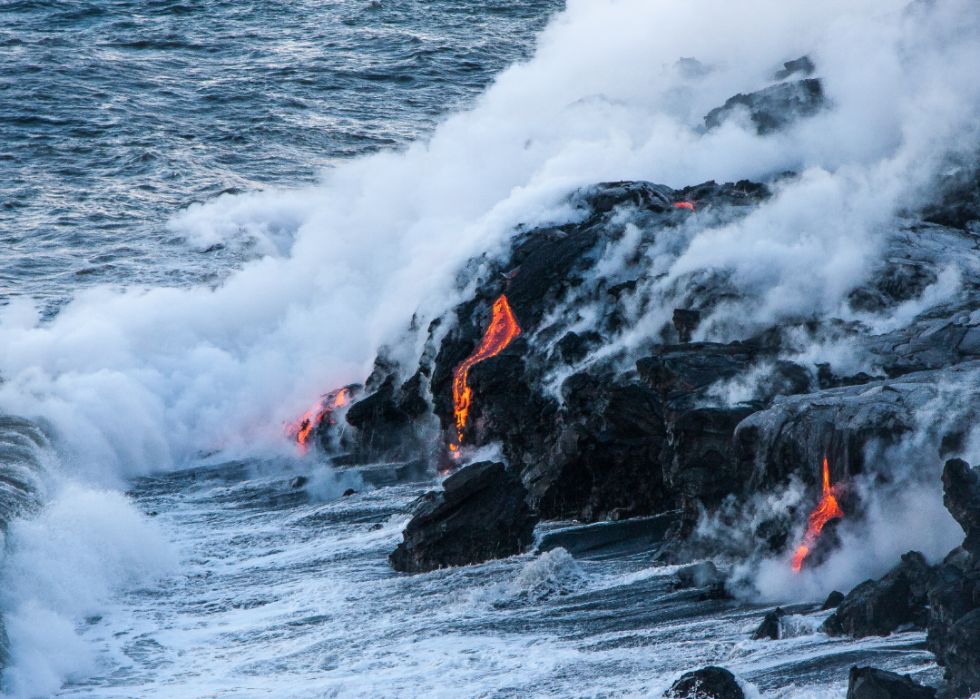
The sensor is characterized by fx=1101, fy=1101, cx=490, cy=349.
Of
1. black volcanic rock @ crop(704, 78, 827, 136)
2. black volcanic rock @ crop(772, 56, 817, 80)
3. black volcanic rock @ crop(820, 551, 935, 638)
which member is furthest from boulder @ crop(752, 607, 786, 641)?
black volcanic rock @ crop(772, 56, 817, 80)

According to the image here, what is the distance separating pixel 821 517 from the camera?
9.84 metres

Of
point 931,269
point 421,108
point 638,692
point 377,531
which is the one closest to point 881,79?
point 931,269

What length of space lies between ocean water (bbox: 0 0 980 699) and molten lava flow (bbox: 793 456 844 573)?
0.30 metres

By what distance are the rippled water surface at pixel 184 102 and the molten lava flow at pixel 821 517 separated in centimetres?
1547

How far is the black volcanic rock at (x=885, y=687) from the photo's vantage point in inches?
280

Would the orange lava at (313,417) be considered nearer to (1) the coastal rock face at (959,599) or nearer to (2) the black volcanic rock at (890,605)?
(2) the black volcanic rock at (890,605)

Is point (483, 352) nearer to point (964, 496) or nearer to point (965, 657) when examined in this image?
point (964, 496)

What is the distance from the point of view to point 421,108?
32.0 metres

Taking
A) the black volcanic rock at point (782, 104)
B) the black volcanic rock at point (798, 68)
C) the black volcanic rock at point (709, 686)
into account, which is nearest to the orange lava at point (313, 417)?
the black volcanic rock at point (782, 104)

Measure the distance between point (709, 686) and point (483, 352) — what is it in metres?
7.47

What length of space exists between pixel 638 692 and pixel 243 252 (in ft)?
57.3

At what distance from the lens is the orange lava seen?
16547 mm

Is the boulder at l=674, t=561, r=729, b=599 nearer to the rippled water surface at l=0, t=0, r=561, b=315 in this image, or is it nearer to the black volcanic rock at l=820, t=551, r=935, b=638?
the black volcanic rock at l=820, t=551, r=935, b=638

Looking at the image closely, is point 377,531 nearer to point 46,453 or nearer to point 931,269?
point 46,453
